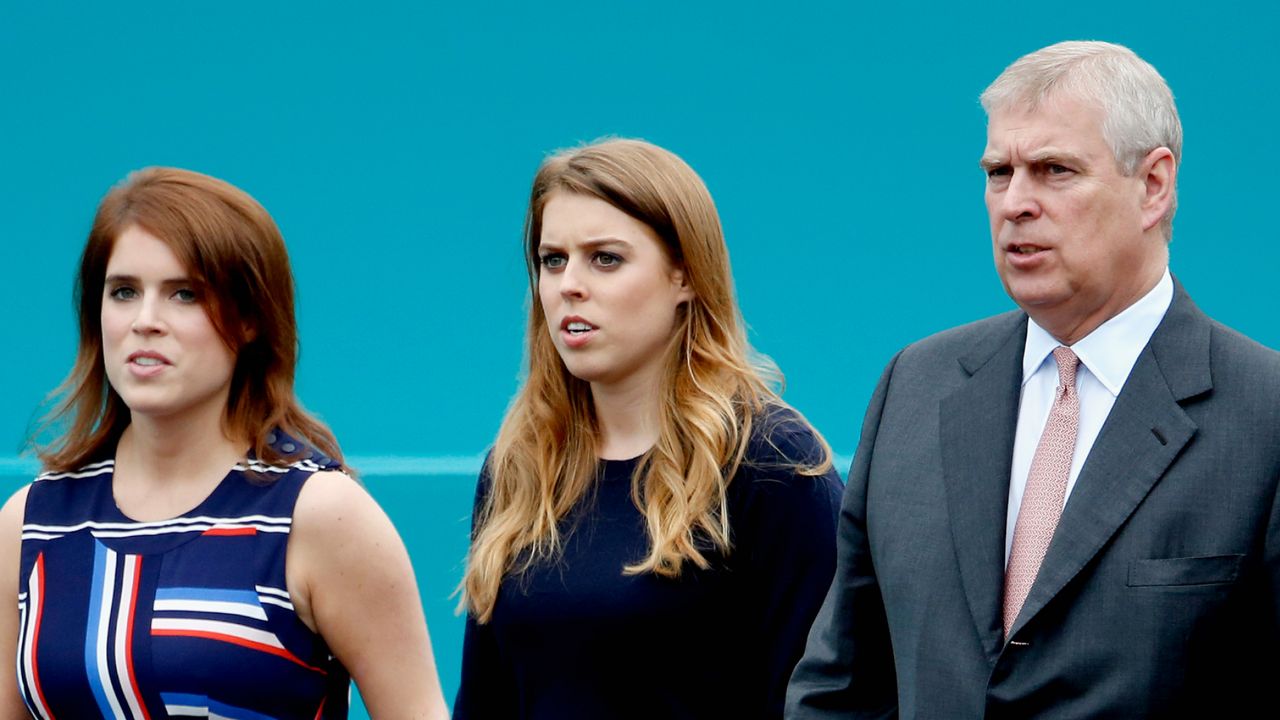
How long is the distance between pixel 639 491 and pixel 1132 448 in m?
0.94

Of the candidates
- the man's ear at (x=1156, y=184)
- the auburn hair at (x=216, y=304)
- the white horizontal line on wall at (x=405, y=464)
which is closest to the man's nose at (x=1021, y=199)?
the man's ear at (x=1156, y=184)

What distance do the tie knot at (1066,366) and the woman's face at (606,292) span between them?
2.70 feet

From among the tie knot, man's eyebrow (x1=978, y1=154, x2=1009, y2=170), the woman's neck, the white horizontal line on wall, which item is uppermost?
man's eyebrow (x1=978, y1=154, x2=1009, y2=170)

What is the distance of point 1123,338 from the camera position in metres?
2.30

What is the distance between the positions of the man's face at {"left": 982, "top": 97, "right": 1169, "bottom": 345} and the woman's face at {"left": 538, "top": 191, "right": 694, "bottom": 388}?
2.70 feet

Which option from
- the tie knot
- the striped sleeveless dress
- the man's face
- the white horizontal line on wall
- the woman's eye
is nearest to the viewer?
the man's face

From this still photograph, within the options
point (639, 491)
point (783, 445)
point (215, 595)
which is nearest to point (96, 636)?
point (215, 595)

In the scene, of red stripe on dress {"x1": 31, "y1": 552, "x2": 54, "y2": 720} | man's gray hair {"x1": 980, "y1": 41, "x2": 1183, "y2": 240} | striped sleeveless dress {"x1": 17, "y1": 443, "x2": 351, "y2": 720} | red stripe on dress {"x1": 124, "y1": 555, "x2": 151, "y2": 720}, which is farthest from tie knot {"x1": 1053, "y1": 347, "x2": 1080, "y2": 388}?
red stripe on dress {"x1": 31, "y1": 552, "x2": 54, "y2": 720}

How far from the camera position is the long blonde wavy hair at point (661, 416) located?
289 cm

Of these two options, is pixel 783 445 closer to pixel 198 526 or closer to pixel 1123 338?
pixel 1123 338

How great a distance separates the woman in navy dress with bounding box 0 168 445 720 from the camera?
2758 mm

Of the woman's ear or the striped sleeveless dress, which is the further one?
the woman's ear

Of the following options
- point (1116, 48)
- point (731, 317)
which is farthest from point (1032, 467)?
point (731, 317)

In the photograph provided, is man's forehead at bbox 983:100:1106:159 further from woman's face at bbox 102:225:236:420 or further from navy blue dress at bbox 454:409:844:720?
woman's face at bbox 102:225:236:420
